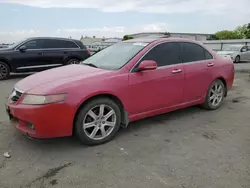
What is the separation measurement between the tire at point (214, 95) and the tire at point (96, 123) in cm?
226

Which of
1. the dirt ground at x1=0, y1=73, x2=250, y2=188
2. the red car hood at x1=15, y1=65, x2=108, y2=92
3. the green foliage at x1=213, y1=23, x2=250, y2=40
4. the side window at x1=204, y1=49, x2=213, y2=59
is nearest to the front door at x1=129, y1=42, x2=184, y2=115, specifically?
the dirt ground at x1=0, y1=73, x2=250, y2=188

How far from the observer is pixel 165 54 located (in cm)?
439

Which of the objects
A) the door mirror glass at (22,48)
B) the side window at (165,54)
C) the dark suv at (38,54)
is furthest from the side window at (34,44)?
the side window at (165,54)

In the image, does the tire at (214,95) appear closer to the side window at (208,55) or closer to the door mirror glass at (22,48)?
the side window at (208,55)

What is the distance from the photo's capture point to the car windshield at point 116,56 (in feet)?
13.2

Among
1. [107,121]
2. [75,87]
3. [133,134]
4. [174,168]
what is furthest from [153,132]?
[75,87]

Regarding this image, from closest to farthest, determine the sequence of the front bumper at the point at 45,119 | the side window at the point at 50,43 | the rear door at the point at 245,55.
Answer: the front bumper at the point at 45,119 < the side window at the point at 50,43 < the rear door at the point at 245,55

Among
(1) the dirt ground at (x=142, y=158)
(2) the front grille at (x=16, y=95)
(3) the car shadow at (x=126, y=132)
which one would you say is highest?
(2) the front grille at (x=16, y=95)

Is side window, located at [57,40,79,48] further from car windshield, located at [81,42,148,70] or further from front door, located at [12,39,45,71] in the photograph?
car windshield, located at [81,42,148,70]

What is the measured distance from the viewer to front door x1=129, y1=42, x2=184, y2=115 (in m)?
3.89

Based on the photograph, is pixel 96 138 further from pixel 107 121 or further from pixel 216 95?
pixel 216 95

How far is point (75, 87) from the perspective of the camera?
3.32 metres

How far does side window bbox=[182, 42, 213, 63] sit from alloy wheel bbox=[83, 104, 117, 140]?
1864 millimetres

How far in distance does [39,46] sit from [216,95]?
25.6ft
